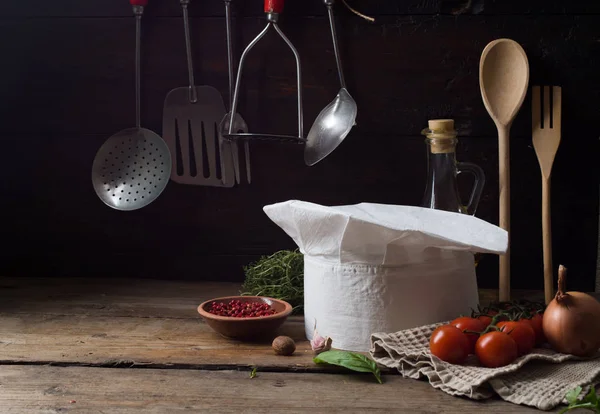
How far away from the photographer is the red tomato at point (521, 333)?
35.7 inches

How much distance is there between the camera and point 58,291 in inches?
54.2

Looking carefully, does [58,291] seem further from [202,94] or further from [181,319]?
[202,94]

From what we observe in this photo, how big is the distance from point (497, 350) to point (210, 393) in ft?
1.12

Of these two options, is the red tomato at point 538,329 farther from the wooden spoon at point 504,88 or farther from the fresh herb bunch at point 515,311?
the wooden spoon at point 504,88

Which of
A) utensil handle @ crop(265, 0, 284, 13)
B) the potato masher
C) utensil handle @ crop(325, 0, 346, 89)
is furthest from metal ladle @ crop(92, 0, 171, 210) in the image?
utensil handle @ crop(325, 0, 346, 89)

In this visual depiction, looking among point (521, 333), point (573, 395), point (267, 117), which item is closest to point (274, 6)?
point (267, 117)

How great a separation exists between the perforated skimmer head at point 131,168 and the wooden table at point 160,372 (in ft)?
0.73

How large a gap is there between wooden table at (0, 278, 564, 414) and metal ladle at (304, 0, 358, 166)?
0.34m

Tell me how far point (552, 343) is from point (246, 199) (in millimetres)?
710

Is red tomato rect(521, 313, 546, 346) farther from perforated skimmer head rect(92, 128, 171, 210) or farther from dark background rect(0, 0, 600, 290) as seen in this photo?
perforated skimmer head rect(92, 128, 171, 210)

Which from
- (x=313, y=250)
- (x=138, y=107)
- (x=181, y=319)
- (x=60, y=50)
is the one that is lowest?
(x=181, y=319)

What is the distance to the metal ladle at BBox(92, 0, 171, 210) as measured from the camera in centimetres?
140

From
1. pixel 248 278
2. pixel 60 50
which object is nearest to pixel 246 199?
pixel 248 278

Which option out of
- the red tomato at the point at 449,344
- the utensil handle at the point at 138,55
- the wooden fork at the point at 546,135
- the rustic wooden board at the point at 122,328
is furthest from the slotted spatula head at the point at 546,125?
the utensil handle at the point at 138,55
